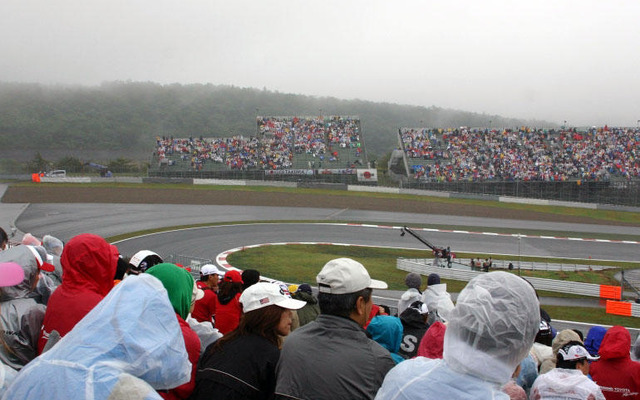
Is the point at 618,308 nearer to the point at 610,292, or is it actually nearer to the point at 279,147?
the point at 610,292

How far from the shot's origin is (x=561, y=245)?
32.1 m

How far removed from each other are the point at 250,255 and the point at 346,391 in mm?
24279

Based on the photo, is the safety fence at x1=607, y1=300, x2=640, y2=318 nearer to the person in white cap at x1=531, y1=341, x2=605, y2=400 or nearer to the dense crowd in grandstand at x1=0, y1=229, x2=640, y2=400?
the dense crowd in grandstand at x1=0, y1=229, x2=640, y2=400

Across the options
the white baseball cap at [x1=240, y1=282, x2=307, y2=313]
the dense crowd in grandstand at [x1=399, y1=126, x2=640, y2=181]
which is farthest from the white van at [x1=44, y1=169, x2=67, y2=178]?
the white baseball cap at [x1=240, y1=282, x2=307, y2=313]

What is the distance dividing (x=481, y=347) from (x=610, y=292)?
21.0 meters

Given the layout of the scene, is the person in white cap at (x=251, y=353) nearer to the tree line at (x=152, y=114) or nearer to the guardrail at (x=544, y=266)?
the guardrail at (x=544, y=266)

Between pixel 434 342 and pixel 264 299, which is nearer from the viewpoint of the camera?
pixel 264 299

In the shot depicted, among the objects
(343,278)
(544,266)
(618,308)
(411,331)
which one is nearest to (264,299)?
(343,278)

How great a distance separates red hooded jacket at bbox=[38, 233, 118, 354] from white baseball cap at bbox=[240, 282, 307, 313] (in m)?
0.99

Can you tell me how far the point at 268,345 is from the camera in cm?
341

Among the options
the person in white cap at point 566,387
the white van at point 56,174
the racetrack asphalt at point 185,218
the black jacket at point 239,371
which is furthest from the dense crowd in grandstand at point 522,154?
the black jacket at point 239,371

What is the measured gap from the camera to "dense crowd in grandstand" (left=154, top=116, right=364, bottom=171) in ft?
189

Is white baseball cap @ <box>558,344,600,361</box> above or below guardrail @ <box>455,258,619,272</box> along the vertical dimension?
above

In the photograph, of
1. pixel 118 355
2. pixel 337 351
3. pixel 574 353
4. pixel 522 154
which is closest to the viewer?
pixel 118 355
